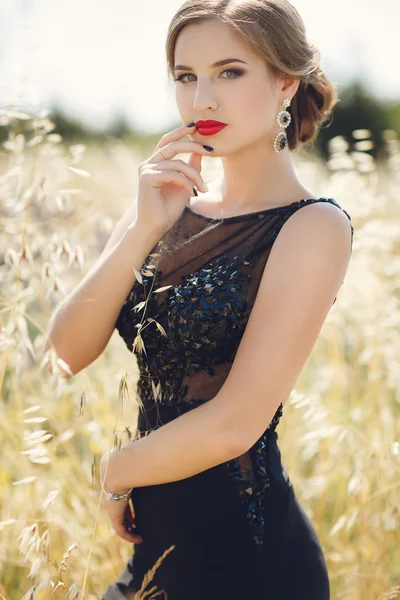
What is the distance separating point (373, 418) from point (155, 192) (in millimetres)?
1472

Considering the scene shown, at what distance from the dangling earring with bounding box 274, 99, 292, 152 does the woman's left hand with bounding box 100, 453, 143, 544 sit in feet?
3.11

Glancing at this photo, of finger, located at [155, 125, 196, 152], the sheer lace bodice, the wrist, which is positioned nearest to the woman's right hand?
finger, located at [155, 125, 196, 152]

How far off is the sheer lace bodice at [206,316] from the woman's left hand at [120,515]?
165 mm

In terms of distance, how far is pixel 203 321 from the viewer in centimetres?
166

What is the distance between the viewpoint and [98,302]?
1.77 meters

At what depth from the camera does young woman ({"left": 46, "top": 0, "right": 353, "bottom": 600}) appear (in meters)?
1.55

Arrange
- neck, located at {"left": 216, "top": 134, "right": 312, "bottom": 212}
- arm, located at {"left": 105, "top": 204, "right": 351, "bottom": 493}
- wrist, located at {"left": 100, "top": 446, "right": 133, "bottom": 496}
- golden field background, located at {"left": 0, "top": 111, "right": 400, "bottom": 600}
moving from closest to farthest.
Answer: arm, located at {"left": 105, "top": 204, "right": 351, "bottom": 493} < wrist, located at {"left": 100, "top": 446, "right": 133, "bottom": 496} < neck, located at {"left": 216, "top": 134, "right": 312, "bottom": 212} < golden field background, located at {"left": 0, "top": 111, "right": 400, "bottom": 600}

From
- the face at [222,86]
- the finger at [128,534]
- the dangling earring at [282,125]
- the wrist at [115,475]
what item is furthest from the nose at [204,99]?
the finger at [128,534]

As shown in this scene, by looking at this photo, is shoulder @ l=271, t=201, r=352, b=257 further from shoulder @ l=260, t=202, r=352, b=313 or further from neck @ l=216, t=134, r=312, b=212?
neck @ l=216, t=134, r=312, b=212

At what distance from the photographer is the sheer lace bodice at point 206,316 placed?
5.46 feet

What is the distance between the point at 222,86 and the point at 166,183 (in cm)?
29

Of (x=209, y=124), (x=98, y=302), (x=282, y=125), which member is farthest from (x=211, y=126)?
(x=98, y=302)

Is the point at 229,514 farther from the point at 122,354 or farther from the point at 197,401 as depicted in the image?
the point at 122,354

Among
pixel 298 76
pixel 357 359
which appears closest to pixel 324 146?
pixel 357 359
